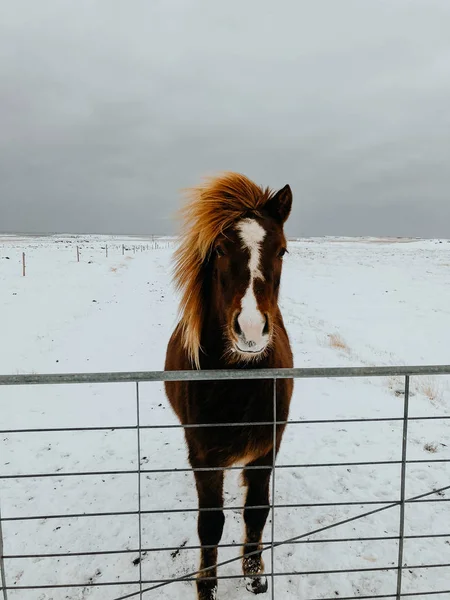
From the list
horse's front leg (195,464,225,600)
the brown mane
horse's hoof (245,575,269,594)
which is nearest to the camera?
the brown mane

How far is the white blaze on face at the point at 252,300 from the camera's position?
195 centimetres

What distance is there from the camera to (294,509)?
11.5 feet

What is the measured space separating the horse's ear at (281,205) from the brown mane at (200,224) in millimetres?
57

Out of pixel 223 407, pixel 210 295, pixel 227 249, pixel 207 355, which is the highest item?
pixel 227 249

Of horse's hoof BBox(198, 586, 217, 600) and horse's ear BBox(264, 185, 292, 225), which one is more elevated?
horse's ear BBox(264, 185, 292, 225)

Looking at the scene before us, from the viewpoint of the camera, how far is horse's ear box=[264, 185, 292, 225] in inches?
96.3

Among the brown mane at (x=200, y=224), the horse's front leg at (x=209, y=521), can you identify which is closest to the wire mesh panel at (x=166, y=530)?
the horse's front leg at (x=209, y=521)

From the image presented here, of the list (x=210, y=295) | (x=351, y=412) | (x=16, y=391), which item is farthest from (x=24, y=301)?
(x=210, y=295)

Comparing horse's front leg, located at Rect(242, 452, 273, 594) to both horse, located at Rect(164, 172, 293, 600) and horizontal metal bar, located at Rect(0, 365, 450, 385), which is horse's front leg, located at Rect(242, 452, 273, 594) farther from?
horizontal metal bar, located at Rect(0, 365, 450, 385)

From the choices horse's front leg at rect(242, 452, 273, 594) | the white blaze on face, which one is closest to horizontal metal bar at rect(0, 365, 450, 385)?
the white blaze on face

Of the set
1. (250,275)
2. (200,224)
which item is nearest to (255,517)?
(250,275)

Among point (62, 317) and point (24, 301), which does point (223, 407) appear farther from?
point (24, 301)

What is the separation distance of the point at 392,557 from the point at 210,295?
242 centimetres

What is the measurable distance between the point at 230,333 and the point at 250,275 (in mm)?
333
